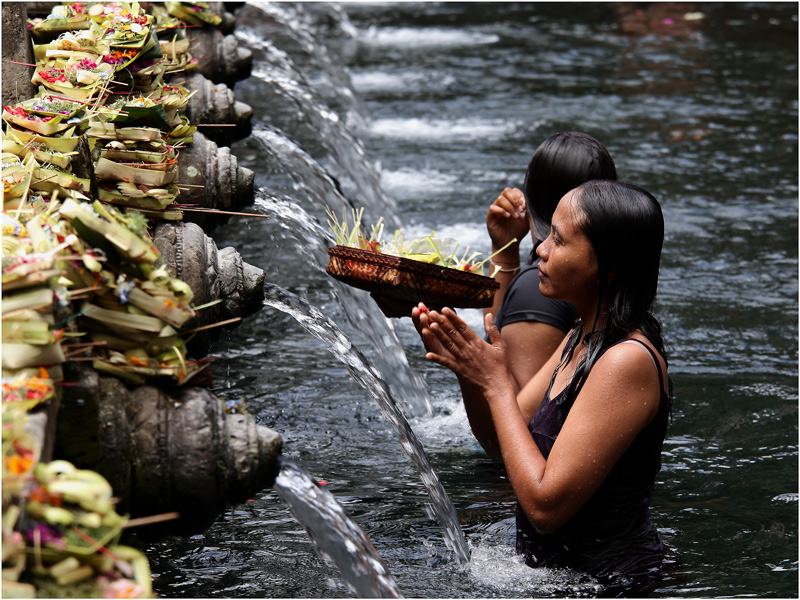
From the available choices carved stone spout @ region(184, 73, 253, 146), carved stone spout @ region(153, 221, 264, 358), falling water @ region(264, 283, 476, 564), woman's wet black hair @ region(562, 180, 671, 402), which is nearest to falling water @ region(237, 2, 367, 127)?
carved stone spout @ region(184, 73, 253, 146)

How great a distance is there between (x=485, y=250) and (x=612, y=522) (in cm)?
389

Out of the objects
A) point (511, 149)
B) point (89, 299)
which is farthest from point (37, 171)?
point (511, 149)

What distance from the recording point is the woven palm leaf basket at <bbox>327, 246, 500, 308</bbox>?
2771 millimetres

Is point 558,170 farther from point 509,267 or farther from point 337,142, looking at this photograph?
point 337,142

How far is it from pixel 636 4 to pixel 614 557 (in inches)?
615

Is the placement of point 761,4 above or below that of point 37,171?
below

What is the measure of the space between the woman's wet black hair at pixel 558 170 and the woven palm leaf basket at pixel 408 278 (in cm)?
51

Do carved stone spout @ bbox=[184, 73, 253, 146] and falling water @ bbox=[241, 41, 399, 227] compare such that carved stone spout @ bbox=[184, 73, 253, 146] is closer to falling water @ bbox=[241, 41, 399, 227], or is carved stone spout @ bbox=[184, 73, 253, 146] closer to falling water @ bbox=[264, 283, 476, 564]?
falling water @ bbox=[264, 283, 476, 564]

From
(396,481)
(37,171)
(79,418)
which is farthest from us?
(396,481)

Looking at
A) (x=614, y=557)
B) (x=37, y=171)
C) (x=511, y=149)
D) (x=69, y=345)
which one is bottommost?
(x=511, y=149)

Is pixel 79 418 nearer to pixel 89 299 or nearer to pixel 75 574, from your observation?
pixel 89 299

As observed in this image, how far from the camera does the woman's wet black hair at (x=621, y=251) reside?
8.26 feet

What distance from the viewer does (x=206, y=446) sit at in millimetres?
2197

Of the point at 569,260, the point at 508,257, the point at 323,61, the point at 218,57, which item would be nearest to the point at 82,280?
the point at 569,260
